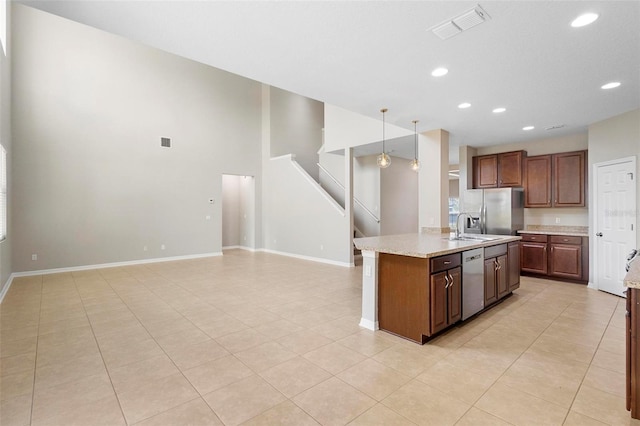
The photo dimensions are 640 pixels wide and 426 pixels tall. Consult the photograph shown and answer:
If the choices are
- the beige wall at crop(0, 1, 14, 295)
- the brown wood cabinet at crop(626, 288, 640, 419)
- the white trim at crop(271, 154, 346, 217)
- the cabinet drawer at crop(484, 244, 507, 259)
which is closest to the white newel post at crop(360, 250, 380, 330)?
the cabinet drawer at crop(484, 244, 507, 259)

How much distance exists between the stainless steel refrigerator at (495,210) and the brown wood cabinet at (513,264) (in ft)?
5.01

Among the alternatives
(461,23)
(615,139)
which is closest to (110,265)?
(461,23)

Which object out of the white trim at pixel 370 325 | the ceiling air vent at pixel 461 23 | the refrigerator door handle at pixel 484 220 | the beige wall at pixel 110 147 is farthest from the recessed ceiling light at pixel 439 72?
the beige wall at pixel 110 147

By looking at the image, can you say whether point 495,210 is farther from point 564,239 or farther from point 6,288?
point 6,288

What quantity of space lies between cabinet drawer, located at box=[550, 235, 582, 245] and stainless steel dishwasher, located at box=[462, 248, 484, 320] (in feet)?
10.2

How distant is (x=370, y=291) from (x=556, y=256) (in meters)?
4.50

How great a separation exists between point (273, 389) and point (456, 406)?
1274 millimetres

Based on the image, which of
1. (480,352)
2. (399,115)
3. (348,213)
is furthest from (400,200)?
(480,352)

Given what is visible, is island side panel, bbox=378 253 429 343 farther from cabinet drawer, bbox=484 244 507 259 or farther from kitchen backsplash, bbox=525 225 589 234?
kitchen backsplash, bbox=525 225 589 234

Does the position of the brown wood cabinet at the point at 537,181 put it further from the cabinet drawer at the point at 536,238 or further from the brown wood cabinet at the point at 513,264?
the brown wood cabinet at the point at 513,264

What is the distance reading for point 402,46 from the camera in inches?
109

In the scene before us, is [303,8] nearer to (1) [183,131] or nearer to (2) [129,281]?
(2) [129,281]

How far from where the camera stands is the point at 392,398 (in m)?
2.11

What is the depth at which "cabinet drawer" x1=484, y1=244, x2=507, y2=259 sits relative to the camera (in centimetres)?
386
